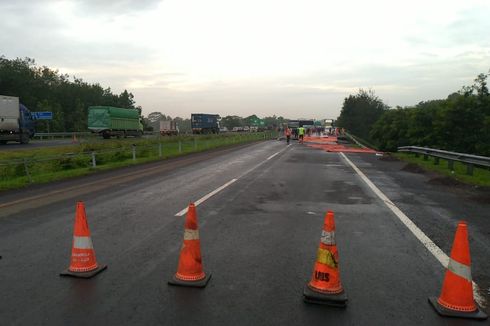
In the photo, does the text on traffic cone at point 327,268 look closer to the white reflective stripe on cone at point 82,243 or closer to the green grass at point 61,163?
the white reflective stripe on cone at point 82,243

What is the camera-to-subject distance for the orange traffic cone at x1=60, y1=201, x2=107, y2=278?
18.9 ft

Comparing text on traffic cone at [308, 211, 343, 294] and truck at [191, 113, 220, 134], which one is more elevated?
truck at [191, 113, 220, 134]

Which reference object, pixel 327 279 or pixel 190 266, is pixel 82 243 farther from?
pixel 327 279

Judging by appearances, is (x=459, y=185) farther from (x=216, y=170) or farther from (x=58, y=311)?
(x=58, y=311)

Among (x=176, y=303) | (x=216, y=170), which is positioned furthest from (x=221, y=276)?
(x=216, y=170)

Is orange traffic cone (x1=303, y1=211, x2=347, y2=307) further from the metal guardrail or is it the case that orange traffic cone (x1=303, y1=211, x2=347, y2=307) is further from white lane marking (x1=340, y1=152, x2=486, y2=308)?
the metal guardrail

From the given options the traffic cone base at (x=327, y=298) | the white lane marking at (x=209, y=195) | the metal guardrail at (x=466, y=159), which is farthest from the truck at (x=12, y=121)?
the traffic cone base at (x=327, y=298)

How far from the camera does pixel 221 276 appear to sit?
5.72m

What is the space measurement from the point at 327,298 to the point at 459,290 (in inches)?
51.9

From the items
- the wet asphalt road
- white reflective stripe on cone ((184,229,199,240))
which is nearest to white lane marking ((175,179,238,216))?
the wet asphalt road

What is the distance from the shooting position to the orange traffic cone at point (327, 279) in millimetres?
4926

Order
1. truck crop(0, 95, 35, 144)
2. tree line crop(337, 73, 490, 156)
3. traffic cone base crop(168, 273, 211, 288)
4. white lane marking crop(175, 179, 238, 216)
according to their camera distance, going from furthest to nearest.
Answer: truck crop(0, 95, 35, 144) < tree line crop(337, 73, 490, 156) < white lane marking crop(175, 179, 238, 216) < traffic cone base crop(168, 273, 211, 288)

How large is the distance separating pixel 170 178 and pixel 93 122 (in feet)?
123

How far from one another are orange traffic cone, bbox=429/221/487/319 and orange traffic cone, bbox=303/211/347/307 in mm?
976
